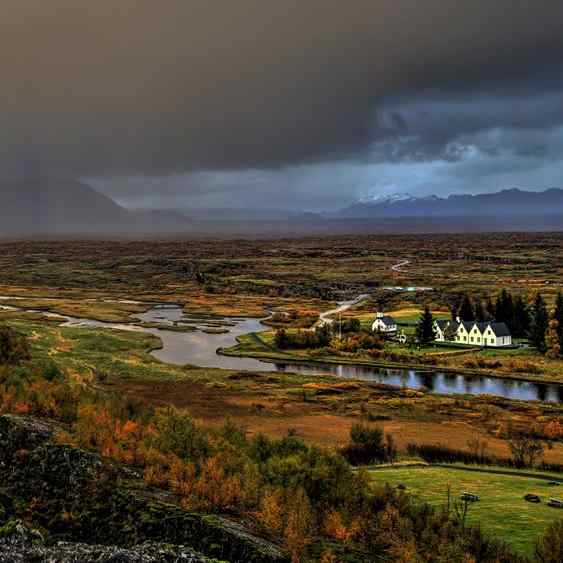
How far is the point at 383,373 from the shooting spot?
64.9 meters

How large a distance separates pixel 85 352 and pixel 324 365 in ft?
90.9

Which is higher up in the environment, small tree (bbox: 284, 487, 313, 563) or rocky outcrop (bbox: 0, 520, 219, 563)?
rocky outcrop (bbox: 0, 520, 219, 563)

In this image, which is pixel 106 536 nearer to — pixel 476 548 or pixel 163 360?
pixel 476 548

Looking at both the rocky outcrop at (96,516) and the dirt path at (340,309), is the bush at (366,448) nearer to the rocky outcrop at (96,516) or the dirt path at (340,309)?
the rocky outcrop at (96,516)

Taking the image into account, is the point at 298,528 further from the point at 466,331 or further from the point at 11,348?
the point at 466,331

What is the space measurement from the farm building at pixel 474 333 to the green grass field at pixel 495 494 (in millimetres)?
54335

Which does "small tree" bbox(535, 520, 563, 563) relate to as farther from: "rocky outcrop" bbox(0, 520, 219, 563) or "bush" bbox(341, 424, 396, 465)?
"bush" bbox(341, 424, 396, 465)

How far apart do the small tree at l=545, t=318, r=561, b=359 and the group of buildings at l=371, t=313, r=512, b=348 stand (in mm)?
6235

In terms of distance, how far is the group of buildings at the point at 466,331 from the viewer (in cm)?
7775

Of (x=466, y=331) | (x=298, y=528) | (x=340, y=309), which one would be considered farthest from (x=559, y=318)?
(x=298, y=528)

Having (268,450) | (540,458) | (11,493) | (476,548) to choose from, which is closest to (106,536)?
(11,493)

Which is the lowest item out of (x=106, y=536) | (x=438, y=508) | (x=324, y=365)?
(x=324, y=365)

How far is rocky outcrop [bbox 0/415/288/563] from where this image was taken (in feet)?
33.9

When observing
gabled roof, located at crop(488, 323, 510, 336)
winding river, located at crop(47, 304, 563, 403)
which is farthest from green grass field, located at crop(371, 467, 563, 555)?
gabled roof, located at crop(488, 323, 510, 336)
